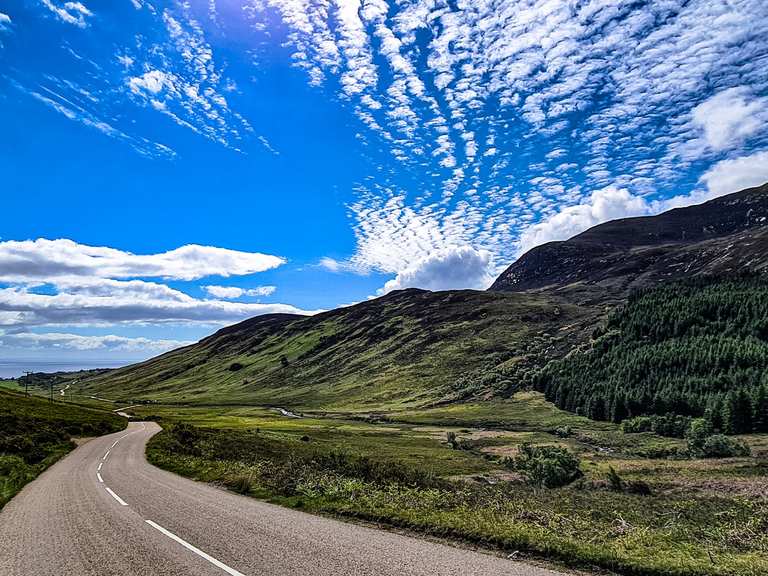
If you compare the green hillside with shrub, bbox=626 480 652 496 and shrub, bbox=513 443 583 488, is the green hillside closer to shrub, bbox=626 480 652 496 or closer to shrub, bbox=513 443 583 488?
shrub, bbox=513 443 583 488

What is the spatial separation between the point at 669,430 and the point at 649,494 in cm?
5133

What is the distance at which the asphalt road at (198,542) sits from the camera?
11.6m

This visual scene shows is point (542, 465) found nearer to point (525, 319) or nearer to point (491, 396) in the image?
point (491, 396)

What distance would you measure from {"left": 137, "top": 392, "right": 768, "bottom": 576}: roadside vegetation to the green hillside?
50.7 ft

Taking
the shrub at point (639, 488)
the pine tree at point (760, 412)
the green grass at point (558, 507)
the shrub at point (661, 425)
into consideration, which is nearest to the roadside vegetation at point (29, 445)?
the green grass at point (558, 507)

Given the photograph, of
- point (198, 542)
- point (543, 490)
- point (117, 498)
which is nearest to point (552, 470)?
point (543, 490)

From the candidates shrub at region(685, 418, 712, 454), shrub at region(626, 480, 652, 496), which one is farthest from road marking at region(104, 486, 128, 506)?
shrub at region(685, 418, 712, 454)

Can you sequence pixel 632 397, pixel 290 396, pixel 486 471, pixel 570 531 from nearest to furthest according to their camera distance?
pixel 570 531 < pixel 486 471 < pixel 632 397 < pixel 290 396

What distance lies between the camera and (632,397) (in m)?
96.9

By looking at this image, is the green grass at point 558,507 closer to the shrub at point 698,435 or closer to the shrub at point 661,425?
the shrub at point 698,435

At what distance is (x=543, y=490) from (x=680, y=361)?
9375cm

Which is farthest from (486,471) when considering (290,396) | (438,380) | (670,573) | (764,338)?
(290,396)

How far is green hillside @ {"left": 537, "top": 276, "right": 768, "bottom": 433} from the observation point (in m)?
85.0

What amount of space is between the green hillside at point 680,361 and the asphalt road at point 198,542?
259 ft
